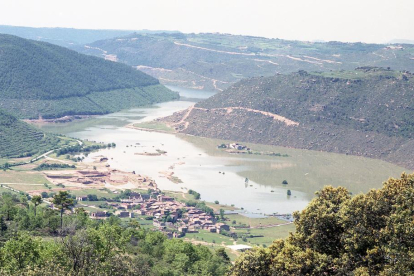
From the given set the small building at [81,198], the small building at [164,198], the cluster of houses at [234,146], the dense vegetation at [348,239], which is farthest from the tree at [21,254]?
the cluster of houses at [234,146]

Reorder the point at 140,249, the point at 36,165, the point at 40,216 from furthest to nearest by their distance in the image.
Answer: the point at 36,165 → the point at 40,216 → the point at 140,249

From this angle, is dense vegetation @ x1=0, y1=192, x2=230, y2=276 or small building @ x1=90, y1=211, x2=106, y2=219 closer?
dense vegetation @ x1=0, y1=192, x2=230, y2=276

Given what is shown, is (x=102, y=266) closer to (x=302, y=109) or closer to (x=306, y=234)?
(x=306, y=234)

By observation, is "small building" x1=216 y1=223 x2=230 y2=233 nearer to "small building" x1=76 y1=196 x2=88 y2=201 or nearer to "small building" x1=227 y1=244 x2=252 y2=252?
"small building" x1=227 y1=244 x2=252 y2=252

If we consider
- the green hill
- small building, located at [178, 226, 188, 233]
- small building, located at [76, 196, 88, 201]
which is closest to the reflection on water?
small building, located at [178, 226, 188, 233]

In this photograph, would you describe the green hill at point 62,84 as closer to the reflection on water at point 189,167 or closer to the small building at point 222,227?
the reflection on water at point 189,167

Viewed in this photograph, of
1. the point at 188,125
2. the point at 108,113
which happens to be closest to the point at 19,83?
the point at 108,113
